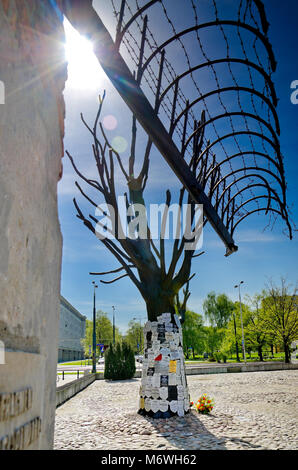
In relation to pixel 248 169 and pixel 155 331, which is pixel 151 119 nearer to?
pixel 248 169

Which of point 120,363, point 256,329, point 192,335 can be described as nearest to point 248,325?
point 256,329

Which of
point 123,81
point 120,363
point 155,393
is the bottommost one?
point 120,363

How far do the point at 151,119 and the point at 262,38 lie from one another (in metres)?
1.54

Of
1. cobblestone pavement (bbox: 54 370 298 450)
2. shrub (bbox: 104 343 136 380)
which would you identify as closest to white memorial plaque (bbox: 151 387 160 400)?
cobblestone pavement (bbox: 54 370 298 450)

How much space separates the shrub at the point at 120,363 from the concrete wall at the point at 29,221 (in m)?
20.1

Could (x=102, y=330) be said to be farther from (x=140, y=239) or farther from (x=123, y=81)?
(x=123, y=81)

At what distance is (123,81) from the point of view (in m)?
3.15

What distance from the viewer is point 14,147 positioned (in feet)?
3.63

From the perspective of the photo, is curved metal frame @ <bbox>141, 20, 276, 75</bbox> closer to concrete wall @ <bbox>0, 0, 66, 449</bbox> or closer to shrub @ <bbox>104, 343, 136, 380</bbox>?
concrete wall @ <bbox>0, 0, 66, 449</bbox>

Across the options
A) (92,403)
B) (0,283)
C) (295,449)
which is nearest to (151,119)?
(0,283)

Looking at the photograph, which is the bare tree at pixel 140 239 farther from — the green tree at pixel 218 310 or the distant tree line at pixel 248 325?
the green tree at pixel 218 310

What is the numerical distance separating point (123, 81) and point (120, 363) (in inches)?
787

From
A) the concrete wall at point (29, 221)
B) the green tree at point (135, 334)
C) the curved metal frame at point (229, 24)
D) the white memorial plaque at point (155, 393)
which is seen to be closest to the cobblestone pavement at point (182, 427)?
the white memorial plaque at point (155, 393)

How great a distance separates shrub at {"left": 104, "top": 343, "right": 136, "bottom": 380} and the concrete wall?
792 inches
